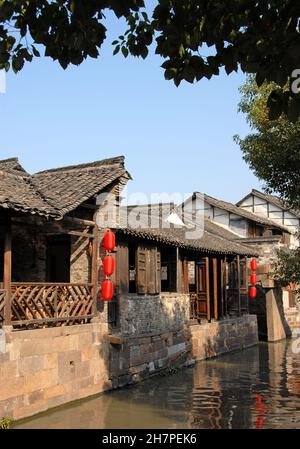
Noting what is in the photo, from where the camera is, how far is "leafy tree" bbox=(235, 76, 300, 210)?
35.5 feet

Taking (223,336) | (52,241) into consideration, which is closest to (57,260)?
(52,241)

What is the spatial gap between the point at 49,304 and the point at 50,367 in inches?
53.3

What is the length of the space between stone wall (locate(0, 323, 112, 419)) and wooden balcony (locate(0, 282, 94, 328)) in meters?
0.26

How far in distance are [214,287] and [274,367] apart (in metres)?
4.14

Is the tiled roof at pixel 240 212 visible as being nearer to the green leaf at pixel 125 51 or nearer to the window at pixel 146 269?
the window at pixel 146 269

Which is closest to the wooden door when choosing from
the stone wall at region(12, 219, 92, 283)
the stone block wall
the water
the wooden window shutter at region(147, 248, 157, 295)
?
the stone block wall

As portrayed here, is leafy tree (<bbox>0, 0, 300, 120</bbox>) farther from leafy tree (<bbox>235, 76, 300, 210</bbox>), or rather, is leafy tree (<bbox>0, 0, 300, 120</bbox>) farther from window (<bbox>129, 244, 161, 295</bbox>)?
window (<bbox>129, 244, 161, 295</bbox>)

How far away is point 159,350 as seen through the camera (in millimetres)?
15031

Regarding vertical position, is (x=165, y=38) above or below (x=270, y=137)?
below

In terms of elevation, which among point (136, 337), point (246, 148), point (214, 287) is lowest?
point (136, 337)

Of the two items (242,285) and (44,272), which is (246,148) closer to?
(44,272)
